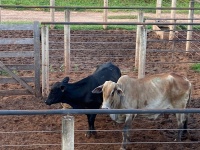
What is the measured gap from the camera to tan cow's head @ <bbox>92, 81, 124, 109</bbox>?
7320 millimetres

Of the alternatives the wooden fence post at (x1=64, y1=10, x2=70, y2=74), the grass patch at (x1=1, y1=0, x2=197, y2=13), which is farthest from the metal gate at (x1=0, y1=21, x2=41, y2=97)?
the grass patch at (x1=1, y1=0, x2=197, y2=13)

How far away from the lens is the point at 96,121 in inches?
345

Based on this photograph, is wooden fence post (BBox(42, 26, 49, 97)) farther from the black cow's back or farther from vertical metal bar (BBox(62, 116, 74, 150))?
vertical metal bar (BBox(62, 116, 74, 150))

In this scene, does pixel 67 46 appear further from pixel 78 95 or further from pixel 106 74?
pixel 78 95

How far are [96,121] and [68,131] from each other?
4.50m

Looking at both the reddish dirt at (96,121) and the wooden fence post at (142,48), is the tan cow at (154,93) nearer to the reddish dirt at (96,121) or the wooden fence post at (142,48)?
the reddish dirt at (96,121)

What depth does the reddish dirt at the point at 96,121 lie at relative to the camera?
7.63 meters

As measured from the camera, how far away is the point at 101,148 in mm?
7477

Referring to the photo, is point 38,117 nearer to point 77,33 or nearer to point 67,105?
point 67,105

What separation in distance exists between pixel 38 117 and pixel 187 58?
576 cm

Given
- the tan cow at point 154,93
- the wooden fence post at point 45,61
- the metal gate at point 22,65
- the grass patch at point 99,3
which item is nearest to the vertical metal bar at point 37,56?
the metal gate at point 22,65

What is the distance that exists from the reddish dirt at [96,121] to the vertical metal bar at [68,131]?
1.24 metres

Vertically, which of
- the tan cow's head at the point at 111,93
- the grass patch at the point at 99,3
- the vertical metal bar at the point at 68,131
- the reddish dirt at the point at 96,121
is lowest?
the reddish dirt at the point at 96,121

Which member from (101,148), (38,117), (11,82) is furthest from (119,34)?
(101,148)
